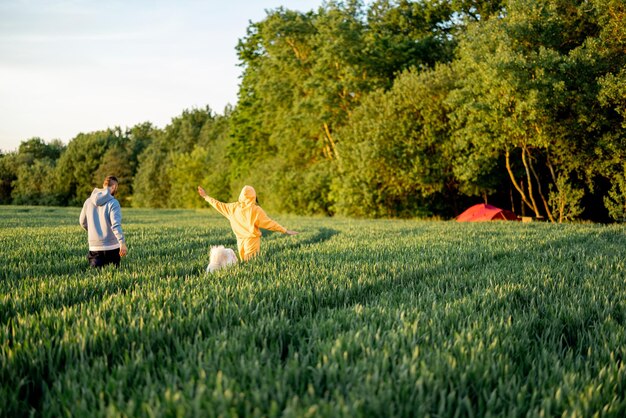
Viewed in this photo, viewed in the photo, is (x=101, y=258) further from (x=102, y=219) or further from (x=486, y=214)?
(x=486, y=214)

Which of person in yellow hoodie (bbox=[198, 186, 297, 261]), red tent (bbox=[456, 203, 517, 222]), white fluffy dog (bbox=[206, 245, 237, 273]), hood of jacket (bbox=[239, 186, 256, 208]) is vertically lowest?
red tent (bbox=[456, 203, 517, 222])

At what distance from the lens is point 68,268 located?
7.45m

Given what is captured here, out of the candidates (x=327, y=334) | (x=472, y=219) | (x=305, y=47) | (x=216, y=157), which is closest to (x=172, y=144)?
(x=216, y=157)

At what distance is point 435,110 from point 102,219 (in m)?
22.7

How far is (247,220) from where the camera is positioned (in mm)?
7887

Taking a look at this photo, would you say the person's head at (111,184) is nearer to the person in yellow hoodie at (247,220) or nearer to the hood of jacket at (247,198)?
the person in yellow hoodie at (247,220)

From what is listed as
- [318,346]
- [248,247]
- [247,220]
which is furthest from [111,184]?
[318,346]

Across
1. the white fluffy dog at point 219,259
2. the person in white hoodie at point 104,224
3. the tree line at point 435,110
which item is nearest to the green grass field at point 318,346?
the white fluffy dog at point 219,259

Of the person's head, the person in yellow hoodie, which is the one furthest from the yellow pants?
the person's head

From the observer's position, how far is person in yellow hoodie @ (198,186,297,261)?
786cm

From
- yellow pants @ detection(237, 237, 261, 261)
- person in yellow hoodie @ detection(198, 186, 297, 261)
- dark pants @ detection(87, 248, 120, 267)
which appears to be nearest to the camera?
dark pants @ detection(87, 248, 120, 267)

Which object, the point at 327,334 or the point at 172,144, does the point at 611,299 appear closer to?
the point at 327,334

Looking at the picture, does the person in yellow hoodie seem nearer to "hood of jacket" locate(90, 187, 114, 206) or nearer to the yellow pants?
the yellow pants

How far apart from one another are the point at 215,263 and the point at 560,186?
21.7 meters
